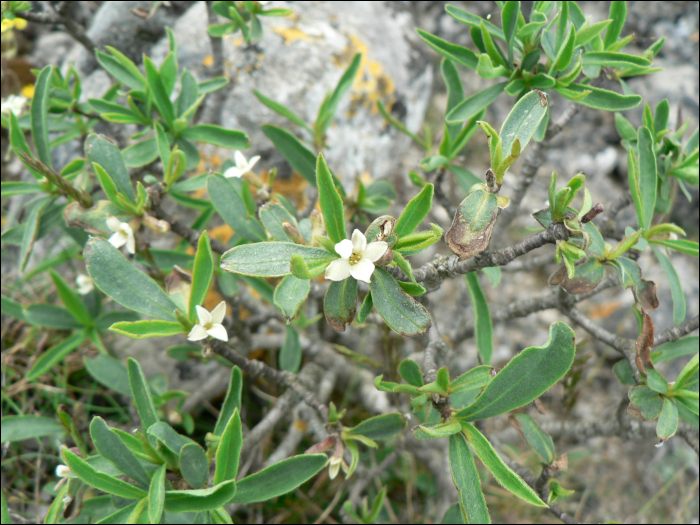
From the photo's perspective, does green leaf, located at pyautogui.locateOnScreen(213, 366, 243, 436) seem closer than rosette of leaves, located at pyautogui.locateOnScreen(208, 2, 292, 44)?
Yes

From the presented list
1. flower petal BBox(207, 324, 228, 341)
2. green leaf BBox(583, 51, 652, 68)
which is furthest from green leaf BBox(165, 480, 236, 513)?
green leaf BBox(583, 51, 652, 68)

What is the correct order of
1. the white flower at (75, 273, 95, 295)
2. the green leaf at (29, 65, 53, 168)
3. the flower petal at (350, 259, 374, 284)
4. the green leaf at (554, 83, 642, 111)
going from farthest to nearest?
the white flower at (75, 273, 95, 295) → the green leaf at (29, 65, 53, 168) → the green leaf at (554, 83, 642, 111) → the flower petal at (350, 259, 374, 284)

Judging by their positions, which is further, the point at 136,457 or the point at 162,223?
the point at 162,223

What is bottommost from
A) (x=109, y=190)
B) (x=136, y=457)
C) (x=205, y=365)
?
(x=205, y=365)

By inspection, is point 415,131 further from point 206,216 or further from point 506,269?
point 206,216

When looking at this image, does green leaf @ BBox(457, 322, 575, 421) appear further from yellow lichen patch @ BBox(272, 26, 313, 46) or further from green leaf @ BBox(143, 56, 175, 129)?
yellow lichen patch @ BBox(272, 26, 313, 46)

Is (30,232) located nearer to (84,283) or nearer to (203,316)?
(84,283)

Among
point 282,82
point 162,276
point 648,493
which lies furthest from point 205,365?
point 648,493
